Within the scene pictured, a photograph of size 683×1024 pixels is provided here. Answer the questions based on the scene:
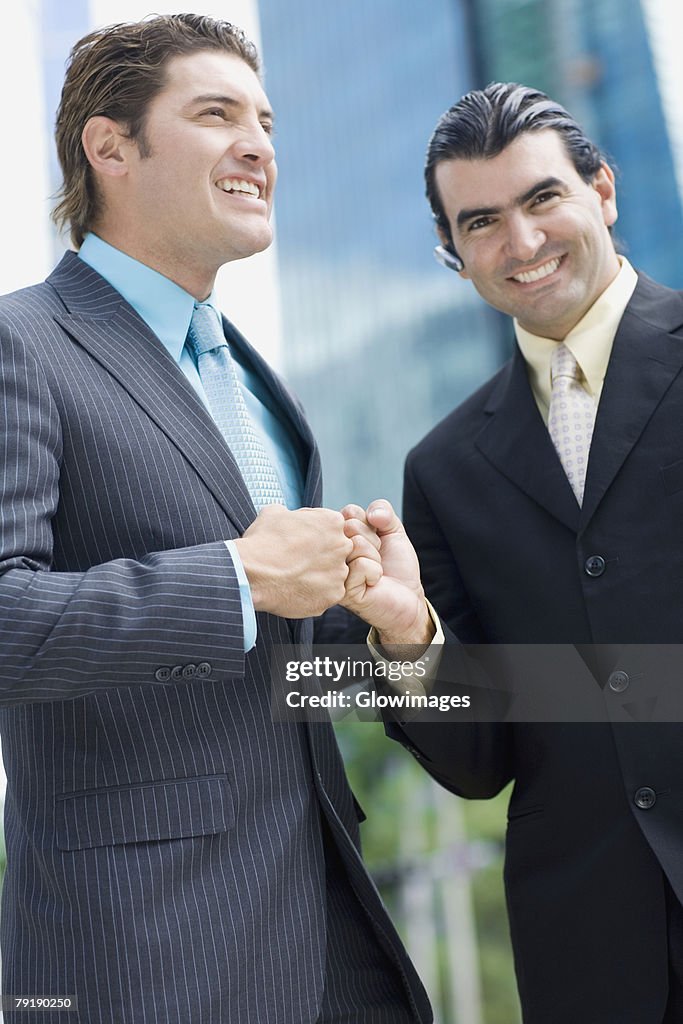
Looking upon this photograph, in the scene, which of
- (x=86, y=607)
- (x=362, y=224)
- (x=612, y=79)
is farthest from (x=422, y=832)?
(x=362, y=224)

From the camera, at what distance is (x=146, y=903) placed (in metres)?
1.51

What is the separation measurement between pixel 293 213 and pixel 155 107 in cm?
4081

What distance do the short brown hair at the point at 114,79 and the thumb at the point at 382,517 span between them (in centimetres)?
70

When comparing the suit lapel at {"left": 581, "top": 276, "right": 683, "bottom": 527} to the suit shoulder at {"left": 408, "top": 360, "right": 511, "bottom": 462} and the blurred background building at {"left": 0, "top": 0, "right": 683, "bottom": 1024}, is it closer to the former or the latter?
the suit shoulder at {"left": 408, "top": 360, "right": 511, "bottom": 462}

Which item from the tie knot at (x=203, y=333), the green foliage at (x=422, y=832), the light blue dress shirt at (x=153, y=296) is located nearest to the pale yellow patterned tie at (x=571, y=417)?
the light blue dress shirt at (x=153, y=296)

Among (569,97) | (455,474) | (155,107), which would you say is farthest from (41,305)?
(569,97)

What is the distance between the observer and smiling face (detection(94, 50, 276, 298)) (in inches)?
73.9

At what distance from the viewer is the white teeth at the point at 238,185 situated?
1906 millimetres

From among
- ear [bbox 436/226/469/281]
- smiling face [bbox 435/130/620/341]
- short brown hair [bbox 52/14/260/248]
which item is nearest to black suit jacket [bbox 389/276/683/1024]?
smiling face [bbox 435/130/620/341]

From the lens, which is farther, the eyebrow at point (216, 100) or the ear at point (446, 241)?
the ear at point (446, 241)

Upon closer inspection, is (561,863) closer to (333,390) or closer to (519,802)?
(519,802)

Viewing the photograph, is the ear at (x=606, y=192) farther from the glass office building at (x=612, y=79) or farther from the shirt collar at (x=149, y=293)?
the glass office building at (x=612, y=79)

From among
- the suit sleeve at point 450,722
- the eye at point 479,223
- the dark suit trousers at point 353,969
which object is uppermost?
the eye at point 479,223

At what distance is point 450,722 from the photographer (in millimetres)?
2031
